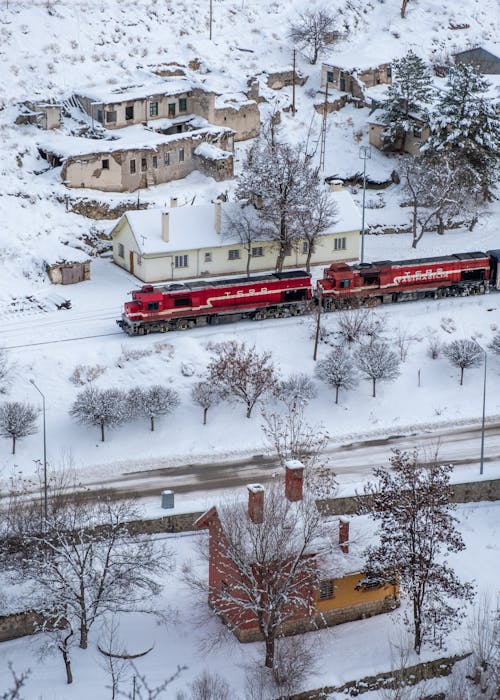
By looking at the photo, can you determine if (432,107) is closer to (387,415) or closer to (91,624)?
(387,415)

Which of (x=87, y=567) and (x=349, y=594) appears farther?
(x=349, y=594)

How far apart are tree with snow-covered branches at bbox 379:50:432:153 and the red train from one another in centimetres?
1715

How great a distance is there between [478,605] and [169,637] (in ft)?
43.6

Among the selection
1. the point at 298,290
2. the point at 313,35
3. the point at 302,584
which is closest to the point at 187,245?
the point at 298,290

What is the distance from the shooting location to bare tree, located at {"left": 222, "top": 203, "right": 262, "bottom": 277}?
3369 inches

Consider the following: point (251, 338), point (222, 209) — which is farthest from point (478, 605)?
point (222, 209)

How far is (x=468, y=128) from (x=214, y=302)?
25.5m

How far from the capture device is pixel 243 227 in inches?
3369

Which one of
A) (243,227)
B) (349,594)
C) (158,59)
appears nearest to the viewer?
(349,594)

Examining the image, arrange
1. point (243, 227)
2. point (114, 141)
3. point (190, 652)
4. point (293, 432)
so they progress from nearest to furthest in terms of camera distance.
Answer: point (190, 652), point (293, 432), point (243, 227), point (114, 141)

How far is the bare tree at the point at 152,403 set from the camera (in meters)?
72.9

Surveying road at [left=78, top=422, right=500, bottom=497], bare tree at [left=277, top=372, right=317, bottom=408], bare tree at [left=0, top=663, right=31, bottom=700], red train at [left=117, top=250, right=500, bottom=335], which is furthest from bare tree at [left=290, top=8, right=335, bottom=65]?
bare tree at [left=0, top=663, right=31, bottom=700]

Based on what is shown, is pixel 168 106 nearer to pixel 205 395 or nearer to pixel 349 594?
pixel 205 395

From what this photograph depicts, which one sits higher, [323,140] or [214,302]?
[323,140]
